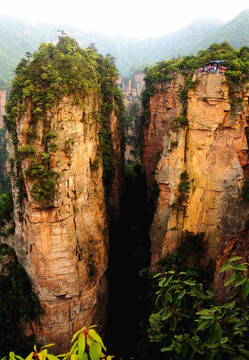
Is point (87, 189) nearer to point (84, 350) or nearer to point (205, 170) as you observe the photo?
point (205, 170)

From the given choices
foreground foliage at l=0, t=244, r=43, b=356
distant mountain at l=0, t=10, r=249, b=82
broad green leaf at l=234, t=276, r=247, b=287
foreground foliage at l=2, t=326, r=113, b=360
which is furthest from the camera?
distant mountain at l=0, t=10, r=249, b=82

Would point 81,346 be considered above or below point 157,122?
below

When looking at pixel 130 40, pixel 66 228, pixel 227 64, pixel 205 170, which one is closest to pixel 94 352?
pixel 66 228

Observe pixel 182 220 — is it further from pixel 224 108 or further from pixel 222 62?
pixel 222 62

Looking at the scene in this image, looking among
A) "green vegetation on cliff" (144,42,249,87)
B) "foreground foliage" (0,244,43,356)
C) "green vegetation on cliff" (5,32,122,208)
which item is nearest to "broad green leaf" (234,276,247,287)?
"green vegetation on cliff" (5,32,122,208)

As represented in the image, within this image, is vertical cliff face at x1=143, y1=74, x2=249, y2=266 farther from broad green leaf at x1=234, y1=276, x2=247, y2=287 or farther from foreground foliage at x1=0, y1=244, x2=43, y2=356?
broad green leaf at x1=234, y1=276, x2=247, y2=287

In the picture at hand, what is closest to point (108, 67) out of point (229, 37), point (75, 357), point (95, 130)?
point (95, 130)
